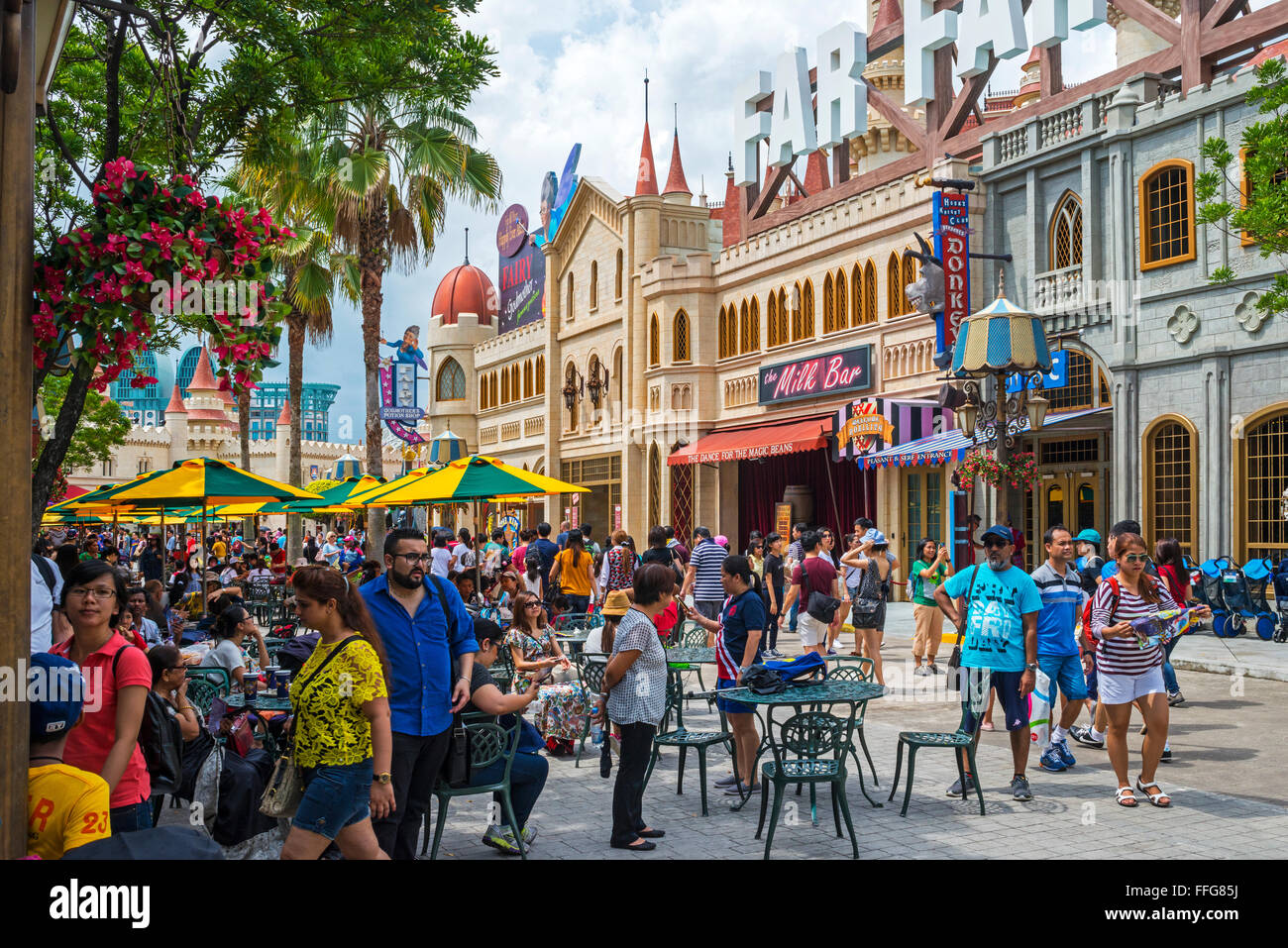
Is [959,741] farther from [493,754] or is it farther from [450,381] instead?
[450,381]

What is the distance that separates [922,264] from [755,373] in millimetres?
7429

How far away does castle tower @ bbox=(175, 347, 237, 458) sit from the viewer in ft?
280

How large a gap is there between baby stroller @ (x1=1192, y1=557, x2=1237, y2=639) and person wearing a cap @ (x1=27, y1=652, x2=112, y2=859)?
16472mm

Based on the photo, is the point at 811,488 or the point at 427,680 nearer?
the point at 427,680

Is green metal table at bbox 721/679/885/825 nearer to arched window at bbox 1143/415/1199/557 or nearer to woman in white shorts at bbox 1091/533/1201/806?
woman in white shorts at bbox 1091/533/1201/806

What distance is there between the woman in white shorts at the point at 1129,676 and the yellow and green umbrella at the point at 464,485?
8696mm

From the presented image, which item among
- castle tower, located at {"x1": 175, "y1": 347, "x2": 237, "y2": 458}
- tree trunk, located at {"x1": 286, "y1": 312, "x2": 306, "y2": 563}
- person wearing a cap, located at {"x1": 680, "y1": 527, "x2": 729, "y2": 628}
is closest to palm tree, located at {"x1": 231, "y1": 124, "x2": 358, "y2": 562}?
tree trunk, located at {"x1": 286, "y1": 312, "x2": 306, "y2": 563}

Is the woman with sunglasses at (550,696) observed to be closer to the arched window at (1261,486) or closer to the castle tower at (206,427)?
the arched window at (1261,486)

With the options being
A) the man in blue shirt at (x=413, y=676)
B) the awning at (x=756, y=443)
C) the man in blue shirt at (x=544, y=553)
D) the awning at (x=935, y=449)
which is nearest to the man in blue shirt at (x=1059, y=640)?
the man in blue shirt at (x=413, y=676)

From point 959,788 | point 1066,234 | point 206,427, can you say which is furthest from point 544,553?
point 206,427

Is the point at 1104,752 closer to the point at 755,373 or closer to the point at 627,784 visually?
the point at 627,784

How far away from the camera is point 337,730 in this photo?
4523 mm

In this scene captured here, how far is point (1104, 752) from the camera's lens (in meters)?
9.23

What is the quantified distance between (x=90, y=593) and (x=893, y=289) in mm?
22111
